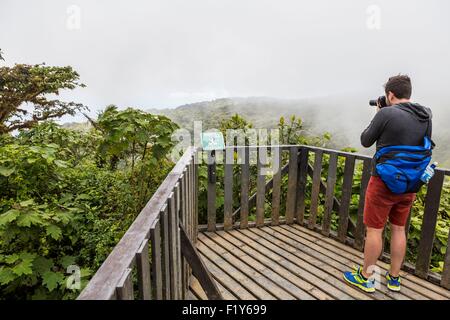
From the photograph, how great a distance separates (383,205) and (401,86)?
40.8 inches

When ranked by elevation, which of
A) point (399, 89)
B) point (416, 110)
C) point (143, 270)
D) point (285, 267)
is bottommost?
point (285, 267)

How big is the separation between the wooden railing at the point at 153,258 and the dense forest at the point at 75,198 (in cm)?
111

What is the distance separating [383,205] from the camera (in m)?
2.54

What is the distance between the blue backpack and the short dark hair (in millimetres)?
397

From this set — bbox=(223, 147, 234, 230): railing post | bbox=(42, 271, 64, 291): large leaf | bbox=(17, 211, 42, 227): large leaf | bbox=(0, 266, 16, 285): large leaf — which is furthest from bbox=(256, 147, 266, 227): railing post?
bbox=(0, 266, 16, 285): large leaf

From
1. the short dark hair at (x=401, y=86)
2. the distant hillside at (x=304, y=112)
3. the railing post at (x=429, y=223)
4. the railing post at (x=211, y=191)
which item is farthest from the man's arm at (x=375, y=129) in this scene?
the distant hillside at (x=304, y=112)

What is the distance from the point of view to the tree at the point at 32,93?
6582 millimetres

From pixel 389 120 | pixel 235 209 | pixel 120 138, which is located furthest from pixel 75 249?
Result: pixel 389 120

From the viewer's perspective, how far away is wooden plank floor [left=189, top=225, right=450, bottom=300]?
2727 mm

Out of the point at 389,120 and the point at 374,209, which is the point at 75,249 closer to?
the point at 374,209

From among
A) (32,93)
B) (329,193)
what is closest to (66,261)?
Answer: (329,193)

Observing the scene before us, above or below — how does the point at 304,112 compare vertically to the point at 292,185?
above

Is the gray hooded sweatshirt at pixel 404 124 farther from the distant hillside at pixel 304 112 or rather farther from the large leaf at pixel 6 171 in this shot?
the distant hillside at pixel 304 112

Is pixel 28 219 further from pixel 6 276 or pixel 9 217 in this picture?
pixel 6 276
